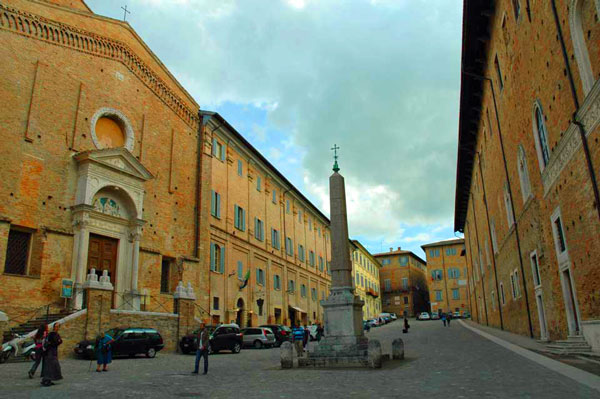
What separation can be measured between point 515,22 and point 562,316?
1027 centimetres

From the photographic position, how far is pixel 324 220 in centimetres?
5578

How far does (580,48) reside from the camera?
11164mm

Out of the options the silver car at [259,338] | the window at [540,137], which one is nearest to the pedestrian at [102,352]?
the silver car at [259,338]

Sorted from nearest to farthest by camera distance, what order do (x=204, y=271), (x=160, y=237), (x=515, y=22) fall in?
(x=515, y=22), (x=160, y=237), (x=204, y=271)

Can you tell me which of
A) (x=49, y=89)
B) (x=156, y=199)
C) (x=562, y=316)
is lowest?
(x=562, y=316)

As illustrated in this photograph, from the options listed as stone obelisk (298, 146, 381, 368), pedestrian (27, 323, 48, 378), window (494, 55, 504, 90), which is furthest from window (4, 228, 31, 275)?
window (494, 55, 504, 90)

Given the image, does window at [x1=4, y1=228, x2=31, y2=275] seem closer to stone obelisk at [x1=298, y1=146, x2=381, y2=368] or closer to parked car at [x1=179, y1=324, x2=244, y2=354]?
parked car at [x1=179, y1=324, x2=244, y2=354]

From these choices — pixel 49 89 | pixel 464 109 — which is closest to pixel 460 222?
pixel 464 109

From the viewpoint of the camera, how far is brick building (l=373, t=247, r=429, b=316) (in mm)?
87250

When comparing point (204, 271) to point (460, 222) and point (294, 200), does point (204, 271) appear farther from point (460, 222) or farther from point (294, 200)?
point (460, 222)

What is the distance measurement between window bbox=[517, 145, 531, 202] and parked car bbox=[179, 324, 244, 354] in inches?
558

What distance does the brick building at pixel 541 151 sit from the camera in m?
11.2

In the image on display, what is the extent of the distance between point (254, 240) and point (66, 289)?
17544 mm

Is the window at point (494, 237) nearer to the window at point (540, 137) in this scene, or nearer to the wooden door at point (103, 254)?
the window at point (540, 137)
